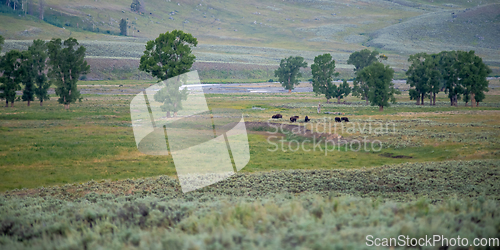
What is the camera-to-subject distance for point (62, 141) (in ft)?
103

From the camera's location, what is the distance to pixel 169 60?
47.4 metres

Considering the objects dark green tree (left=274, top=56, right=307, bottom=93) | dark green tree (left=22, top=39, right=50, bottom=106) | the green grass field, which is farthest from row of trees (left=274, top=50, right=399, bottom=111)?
dark green tree (left=22, top=39, right=50, bottom=106)

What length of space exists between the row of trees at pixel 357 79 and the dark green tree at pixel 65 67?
46.7 metres

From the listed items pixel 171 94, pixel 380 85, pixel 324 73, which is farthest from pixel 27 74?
pixel 380 85

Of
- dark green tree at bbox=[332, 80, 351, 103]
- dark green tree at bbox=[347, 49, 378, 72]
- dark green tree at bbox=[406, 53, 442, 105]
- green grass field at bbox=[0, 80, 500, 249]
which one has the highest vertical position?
dark green tree at bbox=[347, 49, 378, 72]

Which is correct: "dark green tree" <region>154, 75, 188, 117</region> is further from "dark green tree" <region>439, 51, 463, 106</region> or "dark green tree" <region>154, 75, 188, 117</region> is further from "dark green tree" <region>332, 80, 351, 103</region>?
"dark green tree" <region>439, 51, 463, 106</region>

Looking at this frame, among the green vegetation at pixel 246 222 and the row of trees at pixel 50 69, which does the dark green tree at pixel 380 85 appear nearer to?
the green vegetation at pixel 246 222

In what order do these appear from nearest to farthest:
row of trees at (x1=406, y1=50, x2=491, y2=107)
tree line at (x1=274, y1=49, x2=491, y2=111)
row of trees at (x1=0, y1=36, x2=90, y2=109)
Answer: row of trees at (x1=0, y1=36, x2=90, y2=109), tree line at (x1=274, y1=49, x2=491, y2=111), row of trees at (x1=406, y1=50, x2=491, y2=107)

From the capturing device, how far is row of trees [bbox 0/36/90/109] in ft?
189

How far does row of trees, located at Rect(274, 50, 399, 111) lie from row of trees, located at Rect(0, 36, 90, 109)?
155 feet

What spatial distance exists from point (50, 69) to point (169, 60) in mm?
23554

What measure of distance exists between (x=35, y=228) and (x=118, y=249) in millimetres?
3664

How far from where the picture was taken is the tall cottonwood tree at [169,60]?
46.7 meters

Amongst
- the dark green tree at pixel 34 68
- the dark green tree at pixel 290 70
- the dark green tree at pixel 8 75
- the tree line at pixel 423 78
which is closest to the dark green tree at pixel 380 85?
the tree line at pixel 423 78
